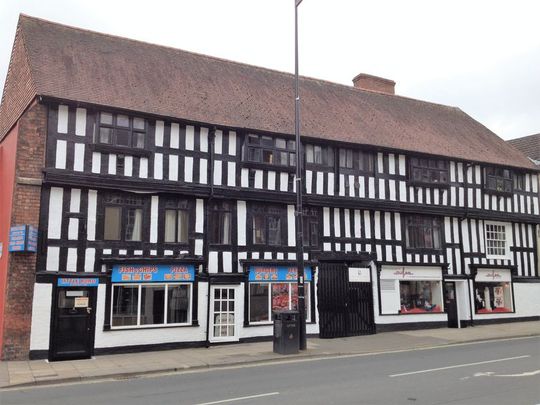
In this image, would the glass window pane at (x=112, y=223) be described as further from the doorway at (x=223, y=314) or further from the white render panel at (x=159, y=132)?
the doorway at (x=223, y=314)

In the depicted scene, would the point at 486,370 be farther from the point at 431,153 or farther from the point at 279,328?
the point at 431,153

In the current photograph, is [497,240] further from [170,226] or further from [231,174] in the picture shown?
[170,226]

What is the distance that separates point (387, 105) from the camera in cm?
2505

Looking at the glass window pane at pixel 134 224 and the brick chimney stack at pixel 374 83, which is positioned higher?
the brick chimney stack at pixel 374 83

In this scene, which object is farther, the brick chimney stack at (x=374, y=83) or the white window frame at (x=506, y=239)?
the brick chimney stack at (x=374, y=83)

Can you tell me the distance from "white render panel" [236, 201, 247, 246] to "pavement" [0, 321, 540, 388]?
11.5 ft

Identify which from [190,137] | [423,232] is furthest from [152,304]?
[423,232]

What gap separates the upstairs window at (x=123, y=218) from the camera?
1595 cm

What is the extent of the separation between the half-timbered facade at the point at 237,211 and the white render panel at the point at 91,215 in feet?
0.14

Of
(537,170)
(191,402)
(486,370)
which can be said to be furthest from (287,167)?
(537,170)

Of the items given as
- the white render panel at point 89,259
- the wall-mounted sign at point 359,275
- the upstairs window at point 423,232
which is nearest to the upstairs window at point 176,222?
the white render panel at point 89,259

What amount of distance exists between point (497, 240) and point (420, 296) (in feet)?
17.2

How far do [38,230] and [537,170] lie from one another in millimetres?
21977

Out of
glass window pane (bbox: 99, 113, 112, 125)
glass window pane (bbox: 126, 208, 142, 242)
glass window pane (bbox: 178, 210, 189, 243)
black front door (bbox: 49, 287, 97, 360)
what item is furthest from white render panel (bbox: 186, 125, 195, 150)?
black front door (bbox: 49, 287, 97, 360)
